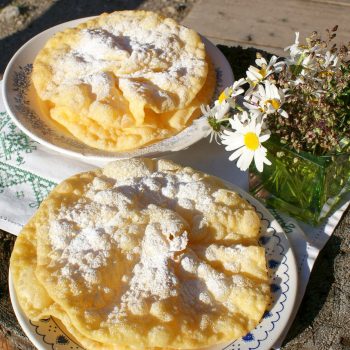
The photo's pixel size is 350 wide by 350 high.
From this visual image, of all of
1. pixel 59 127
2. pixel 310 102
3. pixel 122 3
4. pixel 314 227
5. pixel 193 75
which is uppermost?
pixel 310 102

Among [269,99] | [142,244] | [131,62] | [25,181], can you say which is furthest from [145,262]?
[131,62]

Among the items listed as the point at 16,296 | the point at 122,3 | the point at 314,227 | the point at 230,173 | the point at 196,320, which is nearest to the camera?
the point at 196,320

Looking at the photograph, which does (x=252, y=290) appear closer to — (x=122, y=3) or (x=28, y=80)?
(x=28, y=80)

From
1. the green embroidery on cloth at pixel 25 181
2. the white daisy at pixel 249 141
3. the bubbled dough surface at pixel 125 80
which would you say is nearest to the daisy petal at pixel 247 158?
the white daisy at pixel 249 141

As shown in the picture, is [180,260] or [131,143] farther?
[131,143]

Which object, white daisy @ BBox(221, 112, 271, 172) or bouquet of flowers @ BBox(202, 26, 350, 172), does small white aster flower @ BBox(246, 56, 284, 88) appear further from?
white daisy @ BBox(221, 112, 271, 172)

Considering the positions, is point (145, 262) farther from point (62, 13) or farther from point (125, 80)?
point (62, 13)

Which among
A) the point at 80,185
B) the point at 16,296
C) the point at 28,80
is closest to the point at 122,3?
the point at 28,80

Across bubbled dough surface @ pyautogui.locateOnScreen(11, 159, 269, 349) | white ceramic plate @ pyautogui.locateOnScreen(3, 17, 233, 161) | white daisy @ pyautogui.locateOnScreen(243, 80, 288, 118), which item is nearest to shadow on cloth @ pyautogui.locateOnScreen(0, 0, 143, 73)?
white ceramic plate @ pyautogui.locateOnScreen(3, 17, 233, 161)
